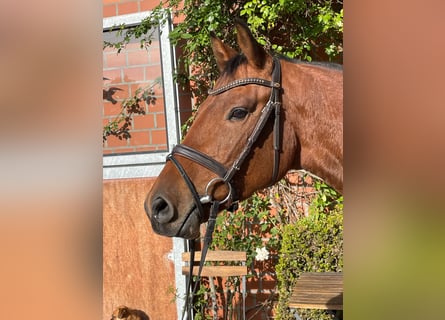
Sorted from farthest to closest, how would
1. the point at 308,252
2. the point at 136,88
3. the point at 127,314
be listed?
the point at 136,88 → the point at 127,314 → the point at 308,252

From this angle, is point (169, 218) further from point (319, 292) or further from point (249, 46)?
point (319, 292)

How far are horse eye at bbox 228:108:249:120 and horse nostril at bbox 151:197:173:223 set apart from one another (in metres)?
0.34

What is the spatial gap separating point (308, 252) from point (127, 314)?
147 centimetres

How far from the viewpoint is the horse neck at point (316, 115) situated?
1.31m

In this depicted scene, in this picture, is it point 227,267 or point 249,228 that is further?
point 249,228

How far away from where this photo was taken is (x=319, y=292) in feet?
7.41

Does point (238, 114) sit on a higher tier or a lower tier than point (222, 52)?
lower

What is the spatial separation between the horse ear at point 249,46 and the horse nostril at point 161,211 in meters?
0.52

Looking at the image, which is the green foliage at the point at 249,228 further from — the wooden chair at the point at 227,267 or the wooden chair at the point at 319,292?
the wooden chair at the point at 319,292

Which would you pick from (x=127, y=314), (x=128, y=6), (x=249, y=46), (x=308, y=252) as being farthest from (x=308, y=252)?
(x=128, y=6)

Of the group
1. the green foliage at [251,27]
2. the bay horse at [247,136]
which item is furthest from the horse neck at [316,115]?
the green foliage at [251,27]
